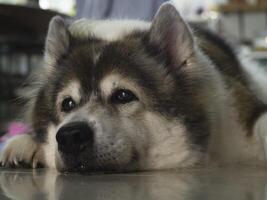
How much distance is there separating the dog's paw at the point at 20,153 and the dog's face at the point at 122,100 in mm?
48

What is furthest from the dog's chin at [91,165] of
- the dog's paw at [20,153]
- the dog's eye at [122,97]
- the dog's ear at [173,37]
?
the dog's ear at [173,37]

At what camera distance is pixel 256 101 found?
86.3 inches

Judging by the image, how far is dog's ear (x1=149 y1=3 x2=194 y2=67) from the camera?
2010 millimetres

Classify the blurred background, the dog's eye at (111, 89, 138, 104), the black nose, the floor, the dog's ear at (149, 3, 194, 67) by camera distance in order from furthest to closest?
the blurred background → the dog's ear at (149, 3, 194, 67) → the dog's eye at (111, 89, 138, 104) → the black nose → the floor

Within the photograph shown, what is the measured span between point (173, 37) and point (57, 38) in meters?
0.48

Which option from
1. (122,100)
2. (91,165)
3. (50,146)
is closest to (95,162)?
(91,165)

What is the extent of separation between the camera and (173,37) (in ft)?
6.65

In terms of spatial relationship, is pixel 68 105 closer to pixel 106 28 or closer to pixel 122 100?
pixel 122 100

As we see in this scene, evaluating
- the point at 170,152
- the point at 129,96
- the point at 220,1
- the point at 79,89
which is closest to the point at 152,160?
the point at 170,152

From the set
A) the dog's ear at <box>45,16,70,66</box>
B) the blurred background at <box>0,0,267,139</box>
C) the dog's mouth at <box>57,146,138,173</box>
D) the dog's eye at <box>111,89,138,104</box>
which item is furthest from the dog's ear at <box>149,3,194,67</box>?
the blurred background at <box>0,0,267,139</box>

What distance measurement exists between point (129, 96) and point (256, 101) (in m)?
0.61

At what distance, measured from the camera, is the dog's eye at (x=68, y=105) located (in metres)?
1.92

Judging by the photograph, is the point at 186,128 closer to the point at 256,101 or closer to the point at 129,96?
the point at 129,96

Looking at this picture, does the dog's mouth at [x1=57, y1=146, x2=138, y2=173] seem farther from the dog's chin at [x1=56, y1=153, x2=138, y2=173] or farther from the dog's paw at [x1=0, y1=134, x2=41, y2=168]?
the dog's paw at [x1=0, y1=134, x2=41, y2=168]
